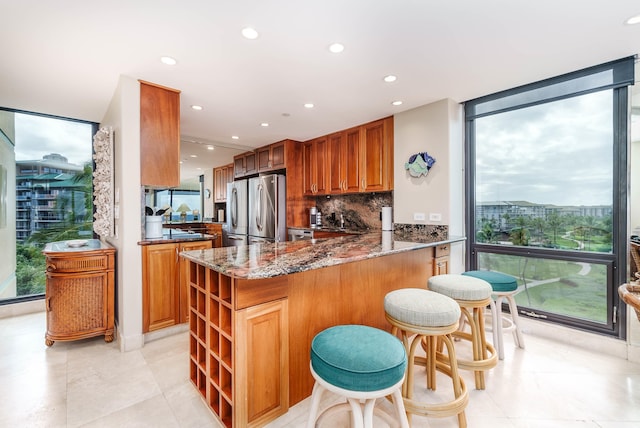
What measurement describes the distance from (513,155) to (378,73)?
5.67 feet

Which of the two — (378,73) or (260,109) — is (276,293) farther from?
(260,109)

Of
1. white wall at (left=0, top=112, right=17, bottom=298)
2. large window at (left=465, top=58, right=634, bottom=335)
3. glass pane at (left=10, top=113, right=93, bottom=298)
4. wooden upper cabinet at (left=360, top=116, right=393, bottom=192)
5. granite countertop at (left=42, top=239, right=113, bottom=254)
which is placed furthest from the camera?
wooden upper cabinet at (left=360, top=116, right=393, bottom=192)

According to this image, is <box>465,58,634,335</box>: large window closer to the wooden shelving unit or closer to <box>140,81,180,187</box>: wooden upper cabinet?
the wooden shelving unit

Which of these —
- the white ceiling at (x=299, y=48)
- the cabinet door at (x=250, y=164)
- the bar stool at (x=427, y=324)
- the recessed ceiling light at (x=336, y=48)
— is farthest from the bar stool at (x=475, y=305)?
the cabinet door at (x=250, y=164)

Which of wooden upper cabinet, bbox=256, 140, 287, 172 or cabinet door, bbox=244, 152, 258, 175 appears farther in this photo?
cabinet door, bbox=244, 152, 258, 175

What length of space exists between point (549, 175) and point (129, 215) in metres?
3.95

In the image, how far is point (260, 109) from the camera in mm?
3270

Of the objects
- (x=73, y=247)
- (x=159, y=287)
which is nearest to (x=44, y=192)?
(x=73, y=247)

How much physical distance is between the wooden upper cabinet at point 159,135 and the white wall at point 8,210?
216 cm

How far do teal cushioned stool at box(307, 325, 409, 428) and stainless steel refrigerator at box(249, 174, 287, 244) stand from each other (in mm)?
3361

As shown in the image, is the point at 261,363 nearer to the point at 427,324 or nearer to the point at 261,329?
the point at 261,329

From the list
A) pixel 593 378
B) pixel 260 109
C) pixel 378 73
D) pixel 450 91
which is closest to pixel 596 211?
pixel 593 378

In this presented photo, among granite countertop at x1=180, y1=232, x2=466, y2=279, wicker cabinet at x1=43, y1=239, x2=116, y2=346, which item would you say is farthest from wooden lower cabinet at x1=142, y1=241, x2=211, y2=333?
granite countertop at x1=180, y1=232, x2=466, y2=279

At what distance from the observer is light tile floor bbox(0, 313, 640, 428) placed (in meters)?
1.60
